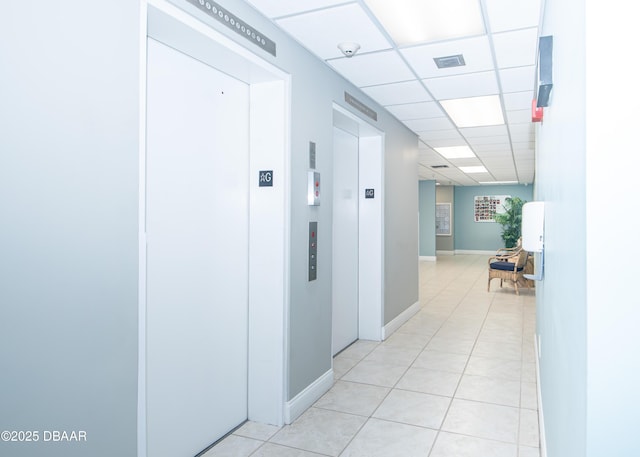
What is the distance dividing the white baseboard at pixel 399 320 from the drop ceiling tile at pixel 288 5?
3677mm

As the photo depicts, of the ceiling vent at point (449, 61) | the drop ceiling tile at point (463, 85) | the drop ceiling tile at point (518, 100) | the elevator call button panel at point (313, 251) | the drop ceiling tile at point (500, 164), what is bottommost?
the elevator call button panel at point (313, 251)

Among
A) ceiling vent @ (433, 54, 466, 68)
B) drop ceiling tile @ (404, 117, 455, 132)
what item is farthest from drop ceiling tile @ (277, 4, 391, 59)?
drop ceiling tile @ (404, 117, 455, 132)

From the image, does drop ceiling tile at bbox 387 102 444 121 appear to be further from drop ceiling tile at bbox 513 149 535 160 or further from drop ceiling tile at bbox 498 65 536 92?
drop ceiling tile at bbox 513 149 535 160

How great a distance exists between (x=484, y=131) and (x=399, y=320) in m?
3.00

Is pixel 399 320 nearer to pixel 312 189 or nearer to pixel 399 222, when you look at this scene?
pixel 399 222

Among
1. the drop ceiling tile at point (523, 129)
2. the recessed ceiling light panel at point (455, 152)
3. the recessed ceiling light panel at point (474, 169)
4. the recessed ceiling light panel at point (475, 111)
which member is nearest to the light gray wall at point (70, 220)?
the recessed ceiling light panel at point (475, 111)

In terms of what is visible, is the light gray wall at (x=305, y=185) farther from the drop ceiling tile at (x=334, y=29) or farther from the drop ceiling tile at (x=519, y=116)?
the drop ceiling tile at (x=519, y=116)

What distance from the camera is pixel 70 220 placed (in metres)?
1.57

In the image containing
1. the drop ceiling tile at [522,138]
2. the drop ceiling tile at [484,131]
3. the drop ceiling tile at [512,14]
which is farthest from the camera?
the drop ceiling tile at [522,138]

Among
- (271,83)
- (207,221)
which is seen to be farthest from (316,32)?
(207,221)

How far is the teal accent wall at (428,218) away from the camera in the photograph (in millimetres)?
14187

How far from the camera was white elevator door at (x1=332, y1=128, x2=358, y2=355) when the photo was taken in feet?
15.5

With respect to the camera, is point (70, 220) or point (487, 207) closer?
point (70, 220)

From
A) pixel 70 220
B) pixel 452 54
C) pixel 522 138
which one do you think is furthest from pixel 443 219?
pixel 70 220
